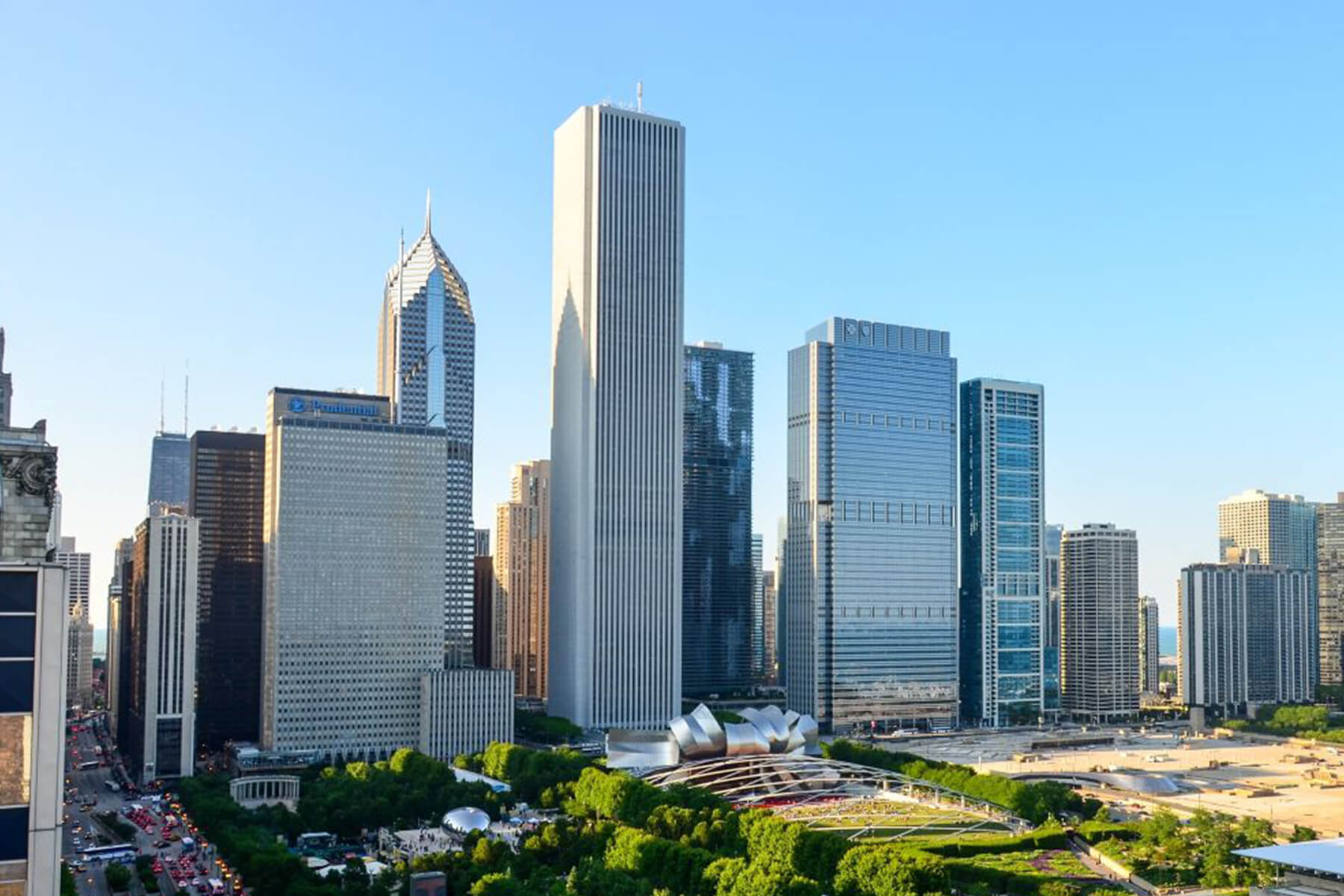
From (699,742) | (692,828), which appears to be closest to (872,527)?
(699,742)

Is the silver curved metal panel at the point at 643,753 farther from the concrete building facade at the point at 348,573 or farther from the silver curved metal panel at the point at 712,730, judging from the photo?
the concrete building facade at the point at 348,573

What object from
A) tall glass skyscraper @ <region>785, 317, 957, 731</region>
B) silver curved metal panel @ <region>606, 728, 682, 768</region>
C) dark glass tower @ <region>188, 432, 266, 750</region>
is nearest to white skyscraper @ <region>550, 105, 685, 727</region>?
tall glass skyscraper @ <region>785, 317, 957, 731</region>

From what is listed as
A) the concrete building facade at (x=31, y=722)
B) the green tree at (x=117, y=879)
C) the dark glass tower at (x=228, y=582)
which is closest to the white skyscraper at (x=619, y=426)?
the dark glass tower at (x=228, y=582)

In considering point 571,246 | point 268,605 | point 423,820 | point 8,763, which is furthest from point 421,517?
point 8,763

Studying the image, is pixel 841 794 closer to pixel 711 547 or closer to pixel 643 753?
pixel 643 753

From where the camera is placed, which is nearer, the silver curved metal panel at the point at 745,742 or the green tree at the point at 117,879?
the green tree at the point at 117,879

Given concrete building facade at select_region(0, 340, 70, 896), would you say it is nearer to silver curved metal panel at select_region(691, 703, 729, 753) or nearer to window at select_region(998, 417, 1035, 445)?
silver curved metal panel at select_region(691, 703, 729, 753)
